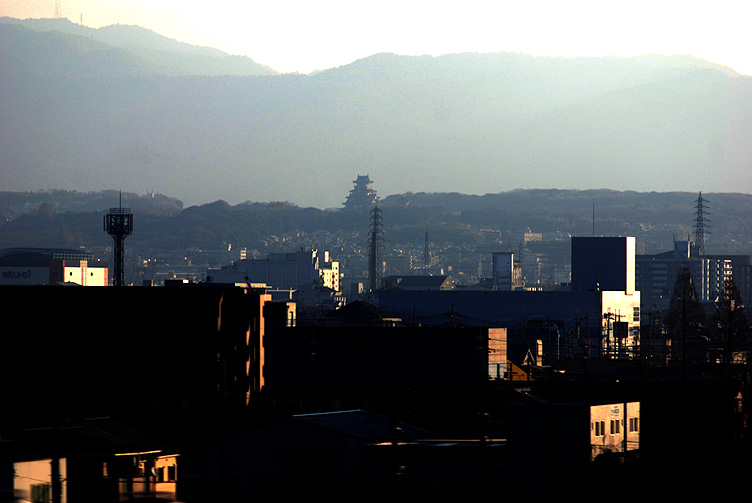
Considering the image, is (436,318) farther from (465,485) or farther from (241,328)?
(465,485)

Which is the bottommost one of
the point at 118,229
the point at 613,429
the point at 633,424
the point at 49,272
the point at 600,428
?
the point at 633,424

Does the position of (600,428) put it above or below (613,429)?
above

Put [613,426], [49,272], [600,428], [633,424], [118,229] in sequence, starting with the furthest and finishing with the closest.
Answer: [49,272], [118,229], [633,424], [613,426], [600,428]

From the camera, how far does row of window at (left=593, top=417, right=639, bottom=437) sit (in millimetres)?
41219

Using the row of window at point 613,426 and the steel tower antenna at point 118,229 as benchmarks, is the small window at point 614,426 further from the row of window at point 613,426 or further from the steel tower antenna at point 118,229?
the steel tower antenna at point 118,229

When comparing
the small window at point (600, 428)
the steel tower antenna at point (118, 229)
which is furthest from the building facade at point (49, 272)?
the small window at point (600, 428)

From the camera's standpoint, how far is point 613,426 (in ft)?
140

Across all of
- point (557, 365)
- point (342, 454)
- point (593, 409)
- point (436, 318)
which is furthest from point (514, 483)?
point (436, 318)

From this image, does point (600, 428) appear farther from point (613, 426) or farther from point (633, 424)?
Answer: point (633, 424)

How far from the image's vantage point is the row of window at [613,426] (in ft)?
135

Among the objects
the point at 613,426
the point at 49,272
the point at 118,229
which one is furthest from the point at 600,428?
the point at 49,272

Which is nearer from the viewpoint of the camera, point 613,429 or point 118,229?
point 613,429

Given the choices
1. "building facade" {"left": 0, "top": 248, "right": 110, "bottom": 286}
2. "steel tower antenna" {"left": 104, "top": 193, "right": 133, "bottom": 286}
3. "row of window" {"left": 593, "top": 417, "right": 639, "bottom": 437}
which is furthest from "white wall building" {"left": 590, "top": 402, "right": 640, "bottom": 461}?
"building facade" {"left": 0, "top": 248, "right": 110, "bottom": 286}

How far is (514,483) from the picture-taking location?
33625 millimetres
